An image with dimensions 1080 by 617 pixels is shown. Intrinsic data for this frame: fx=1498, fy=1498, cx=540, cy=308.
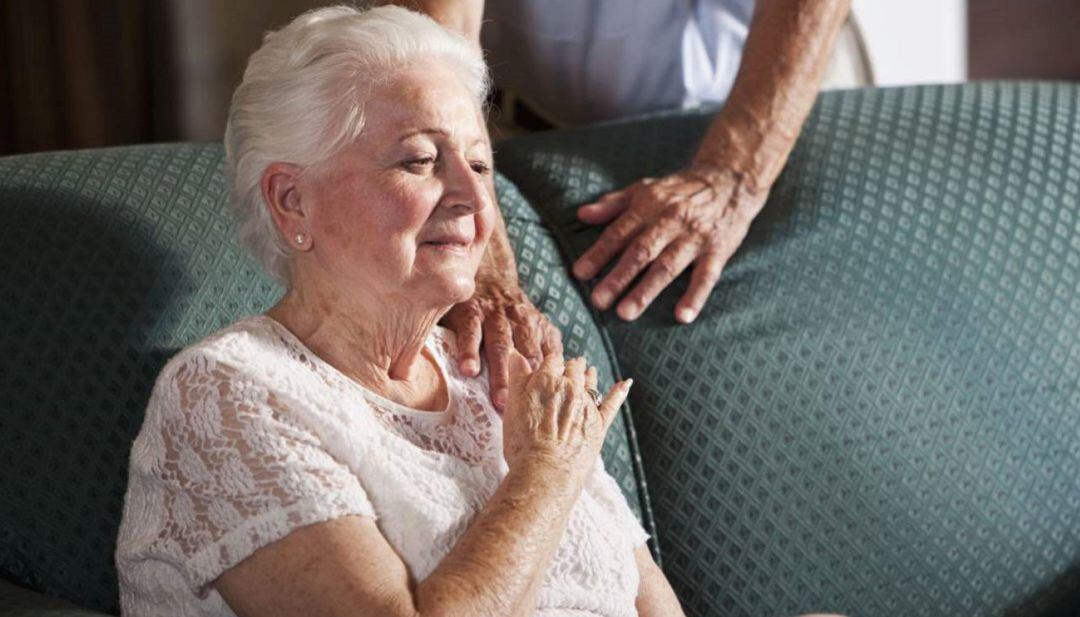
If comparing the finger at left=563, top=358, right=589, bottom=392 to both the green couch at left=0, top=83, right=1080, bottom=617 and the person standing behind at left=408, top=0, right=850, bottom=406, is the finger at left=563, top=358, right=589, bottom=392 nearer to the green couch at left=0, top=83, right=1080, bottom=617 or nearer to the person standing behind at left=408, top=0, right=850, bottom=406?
the person standing behind at left=408, top=0, right=850, bottom=406

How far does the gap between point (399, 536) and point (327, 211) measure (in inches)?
13.4

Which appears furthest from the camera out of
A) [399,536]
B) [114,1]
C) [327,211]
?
[114,1]

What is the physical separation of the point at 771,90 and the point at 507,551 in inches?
40.5

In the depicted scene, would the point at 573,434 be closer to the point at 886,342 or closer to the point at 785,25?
the point at 886,342

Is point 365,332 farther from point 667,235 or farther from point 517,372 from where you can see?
point 667,235

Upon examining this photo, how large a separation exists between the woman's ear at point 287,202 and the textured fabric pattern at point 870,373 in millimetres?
550

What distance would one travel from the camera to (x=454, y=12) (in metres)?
2.01

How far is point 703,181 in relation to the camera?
6.80 ft

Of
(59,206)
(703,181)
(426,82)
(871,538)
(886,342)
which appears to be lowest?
(871,538)

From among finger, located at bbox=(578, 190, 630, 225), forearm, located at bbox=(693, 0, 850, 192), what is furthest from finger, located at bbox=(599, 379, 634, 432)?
forearm, located at bbox=(693, 0, 850, 192)

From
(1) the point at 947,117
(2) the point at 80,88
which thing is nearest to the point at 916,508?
(1) the point at 947,117

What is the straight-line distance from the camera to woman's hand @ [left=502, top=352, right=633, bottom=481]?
1470 millimetres

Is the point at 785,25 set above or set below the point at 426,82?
below

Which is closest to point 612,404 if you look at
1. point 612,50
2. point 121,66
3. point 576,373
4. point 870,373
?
point 576,373
